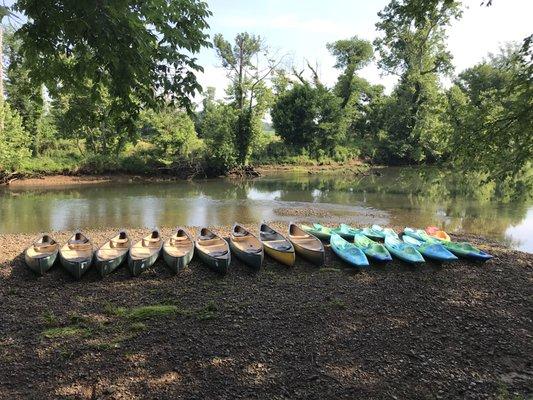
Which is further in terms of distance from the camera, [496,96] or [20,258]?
[20,258]

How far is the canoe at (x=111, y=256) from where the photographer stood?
9.02 meters

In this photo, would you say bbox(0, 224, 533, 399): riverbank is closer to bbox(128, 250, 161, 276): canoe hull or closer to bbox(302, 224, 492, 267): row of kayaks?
bbox(128, 250, 161, 276): canoe hull

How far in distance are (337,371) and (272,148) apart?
4093 cm

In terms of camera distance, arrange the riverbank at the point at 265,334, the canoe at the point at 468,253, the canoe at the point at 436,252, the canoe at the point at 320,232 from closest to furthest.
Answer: the riverbank at the point at 265,334
the canoe at the point at 436,252
the canoe at the point at 468,253
the canoe at the point at 320,232

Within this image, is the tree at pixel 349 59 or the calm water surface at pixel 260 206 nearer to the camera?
the calm water surface at pixel 260 206

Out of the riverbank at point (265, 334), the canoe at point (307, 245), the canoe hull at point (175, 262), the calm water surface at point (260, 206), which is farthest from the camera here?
the calm water surface at point (260, 206)

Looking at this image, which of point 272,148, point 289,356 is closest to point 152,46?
point 289,356

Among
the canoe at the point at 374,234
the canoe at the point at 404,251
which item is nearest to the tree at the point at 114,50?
the canoe at the point at 404,251

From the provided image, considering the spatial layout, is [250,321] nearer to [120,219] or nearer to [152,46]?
[152,46]

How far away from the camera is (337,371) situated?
5797 mm

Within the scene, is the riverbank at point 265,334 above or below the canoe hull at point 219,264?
below

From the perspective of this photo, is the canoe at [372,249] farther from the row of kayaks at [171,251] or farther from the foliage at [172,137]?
the foliage at [172,137]

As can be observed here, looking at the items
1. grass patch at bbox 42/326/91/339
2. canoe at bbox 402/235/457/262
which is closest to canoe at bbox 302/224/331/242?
canoe at bbox 402/235/457/262

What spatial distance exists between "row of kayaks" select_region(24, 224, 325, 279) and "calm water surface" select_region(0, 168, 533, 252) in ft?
10.7
